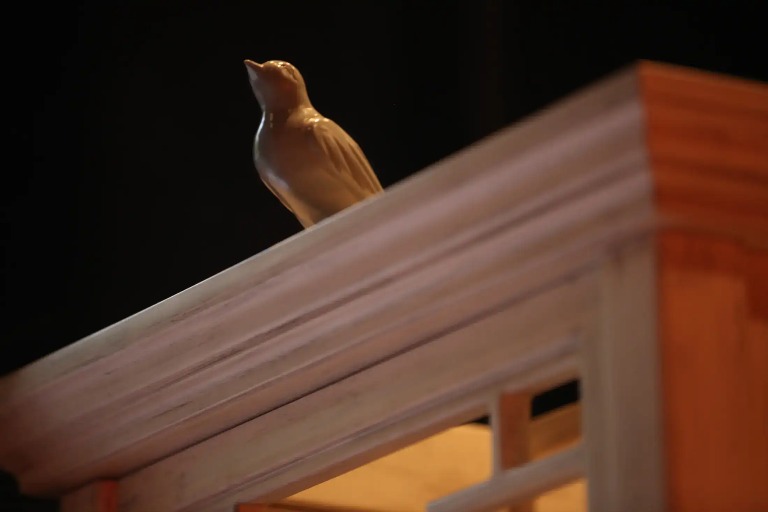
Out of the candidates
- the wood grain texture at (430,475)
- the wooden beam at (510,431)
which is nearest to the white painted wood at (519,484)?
the wooden beam at (510,431)

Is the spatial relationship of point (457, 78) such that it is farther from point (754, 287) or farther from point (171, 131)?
point (754, 287)

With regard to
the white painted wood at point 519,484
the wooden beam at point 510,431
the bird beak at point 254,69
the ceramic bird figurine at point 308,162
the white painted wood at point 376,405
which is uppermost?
the bird beak at point 254,69

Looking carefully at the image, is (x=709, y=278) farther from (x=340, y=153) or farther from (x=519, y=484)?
(x=340, y=153)

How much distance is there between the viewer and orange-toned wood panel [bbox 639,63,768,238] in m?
0.71

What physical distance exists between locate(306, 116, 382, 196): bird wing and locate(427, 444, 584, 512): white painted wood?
0.33 m

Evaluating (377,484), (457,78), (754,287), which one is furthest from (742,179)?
(457,78)

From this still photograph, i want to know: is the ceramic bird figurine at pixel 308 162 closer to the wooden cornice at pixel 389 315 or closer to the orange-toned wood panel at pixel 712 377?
the wooden cornice at pixel 389 315

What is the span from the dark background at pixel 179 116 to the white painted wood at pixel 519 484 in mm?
971

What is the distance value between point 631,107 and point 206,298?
40 cm

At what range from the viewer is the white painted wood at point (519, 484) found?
0.78m

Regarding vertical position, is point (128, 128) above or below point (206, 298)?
above

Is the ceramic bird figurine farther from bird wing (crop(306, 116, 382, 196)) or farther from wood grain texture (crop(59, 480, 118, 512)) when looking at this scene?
wood grain texture (crop(59, 480, 118, 512))

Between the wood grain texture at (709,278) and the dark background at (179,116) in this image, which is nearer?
the wood grain texture at (709,278)

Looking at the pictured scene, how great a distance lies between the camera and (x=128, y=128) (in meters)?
1.94
